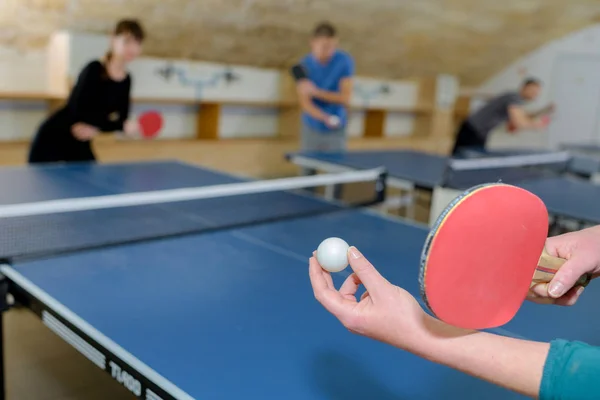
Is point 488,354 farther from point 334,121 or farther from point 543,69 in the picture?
point 543,69

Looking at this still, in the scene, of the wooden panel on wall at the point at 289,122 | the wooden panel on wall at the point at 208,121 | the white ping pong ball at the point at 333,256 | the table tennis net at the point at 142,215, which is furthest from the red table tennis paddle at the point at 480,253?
the wooden panel on wall at the point at 289,122

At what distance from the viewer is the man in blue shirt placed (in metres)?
4.79

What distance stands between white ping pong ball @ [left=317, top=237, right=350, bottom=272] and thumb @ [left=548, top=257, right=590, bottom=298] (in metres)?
0.34

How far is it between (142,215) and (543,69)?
8.15 meters

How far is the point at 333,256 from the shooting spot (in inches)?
42.0

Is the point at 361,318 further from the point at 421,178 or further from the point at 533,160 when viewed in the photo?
the point at 533,160

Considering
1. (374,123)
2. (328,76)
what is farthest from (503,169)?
(374,123)

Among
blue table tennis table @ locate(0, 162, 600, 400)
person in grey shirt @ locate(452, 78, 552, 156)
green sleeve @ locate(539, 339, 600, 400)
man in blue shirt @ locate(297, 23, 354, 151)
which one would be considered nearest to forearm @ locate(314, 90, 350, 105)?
man in blue shirt @ locate(297, 23, 354, 151)

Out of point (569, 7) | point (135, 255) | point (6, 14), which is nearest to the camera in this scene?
point (135, 255)

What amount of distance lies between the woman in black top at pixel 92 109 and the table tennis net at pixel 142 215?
1205 millimetres

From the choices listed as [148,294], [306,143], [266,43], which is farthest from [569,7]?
[148,294]

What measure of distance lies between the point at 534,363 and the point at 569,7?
810 cm

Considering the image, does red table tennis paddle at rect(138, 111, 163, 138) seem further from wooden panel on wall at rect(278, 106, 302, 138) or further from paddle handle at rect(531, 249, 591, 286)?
A: wooden panel on wall at rect(278, 106, 302, 138)

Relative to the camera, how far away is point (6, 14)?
A: 475 cm
